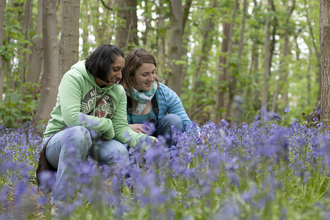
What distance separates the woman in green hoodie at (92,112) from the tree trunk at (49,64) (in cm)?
282

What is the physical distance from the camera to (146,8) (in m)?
8.92

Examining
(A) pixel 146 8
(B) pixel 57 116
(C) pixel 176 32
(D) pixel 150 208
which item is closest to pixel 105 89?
(B) pixel 57 116

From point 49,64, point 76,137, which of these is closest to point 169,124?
point 76,137

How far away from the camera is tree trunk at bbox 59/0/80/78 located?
15.8ft

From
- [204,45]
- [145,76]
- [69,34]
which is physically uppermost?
[204,45]

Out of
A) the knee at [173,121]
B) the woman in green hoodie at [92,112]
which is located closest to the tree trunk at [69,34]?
the woman in green hoodie at [92,112]

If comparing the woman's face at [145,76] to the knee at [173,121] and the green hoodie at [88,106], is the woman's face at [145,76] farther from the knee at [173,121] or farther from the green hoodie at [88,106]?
the knee at [173,121]

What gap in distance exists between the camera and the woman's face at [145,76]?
3543 millimetres

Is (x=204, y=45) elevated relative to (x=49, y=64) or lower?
elevated

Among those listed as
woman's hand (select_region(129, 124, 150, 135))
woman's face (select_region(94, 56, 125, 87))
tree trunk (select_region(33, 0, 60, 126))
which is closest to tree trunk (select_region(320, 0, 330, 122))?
woman's hand (select_region(129, 124, 150, 135))

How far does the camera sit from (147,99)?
3648 millimetres

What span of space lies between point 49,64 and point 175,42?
11.1ft

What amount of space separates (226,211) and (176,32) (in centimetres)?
687

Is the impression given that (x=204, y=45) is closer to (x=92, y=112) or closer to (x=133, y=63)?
(x=133, y=63)
